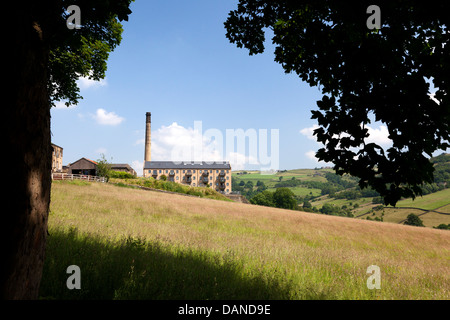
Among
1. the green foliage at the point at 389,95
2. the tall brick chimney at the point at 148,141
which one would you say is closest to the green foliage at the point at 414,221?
the tall brick chimney at the point at 148,141

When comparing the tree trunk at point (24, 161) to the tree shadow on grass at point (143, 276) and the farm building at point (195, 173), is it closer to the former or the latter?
the tree shadow on grass at point (143, 276)

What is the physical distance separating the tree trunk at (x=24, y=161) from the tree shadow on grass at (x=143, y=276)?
989 mm

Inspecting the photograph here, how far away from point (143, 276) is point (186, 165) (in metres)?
111

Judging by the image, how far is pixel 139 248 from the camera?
208 inches

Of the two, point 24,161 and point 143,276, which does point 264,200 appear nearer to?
point 143,276

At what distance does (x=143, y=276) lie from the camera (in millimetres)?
3783

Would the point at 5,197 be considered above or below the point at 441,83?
below

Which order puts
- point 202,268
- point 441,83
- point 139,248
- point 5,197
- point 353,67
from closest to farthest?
point 5,197
point 441,83
point 353,67
point 202,268
point 139,248

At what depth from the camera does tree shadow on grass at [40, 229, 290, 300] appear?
3.52m

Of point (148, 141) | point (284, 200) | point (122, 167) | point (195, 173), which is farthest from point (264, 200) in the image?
point (122, 167)

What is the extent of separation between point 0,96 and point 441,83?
6273 millimetres
